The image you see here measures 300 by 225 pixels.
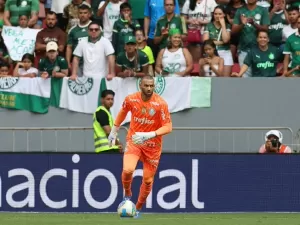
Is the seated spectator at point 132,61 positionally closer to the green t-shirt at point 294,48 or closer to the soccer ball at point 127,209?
the green t-shirt at point 294,48

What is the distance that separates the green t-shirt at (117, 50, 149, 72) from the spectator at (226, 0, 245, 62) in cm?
199

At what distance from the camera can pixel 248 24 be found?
18391mm

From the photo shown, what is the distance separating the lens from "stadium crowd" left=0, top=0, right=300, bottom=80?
17.9m

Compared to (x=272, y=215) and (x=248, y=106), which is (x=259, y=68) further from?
(x=272, y=215)

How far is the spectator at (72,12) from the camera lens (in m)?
19.2

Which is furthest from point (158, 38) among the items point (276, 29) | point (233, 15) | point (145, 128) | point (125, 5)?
point (145, 128)

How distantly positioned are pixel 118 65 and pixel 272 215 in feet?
16.1

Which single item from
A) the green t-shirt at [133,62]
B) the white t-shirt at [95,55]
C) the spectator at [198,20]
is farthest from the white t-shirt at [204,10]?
the white t-shirt at [95,55]

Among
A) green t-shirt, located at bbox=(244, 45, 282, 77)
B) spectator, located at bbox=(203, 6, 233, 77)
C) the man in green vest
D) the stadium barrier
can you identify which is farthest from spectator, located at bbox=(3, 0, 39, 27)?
the stadium barrier

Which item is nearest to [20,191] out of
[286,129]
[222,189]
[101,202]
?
[101,202]

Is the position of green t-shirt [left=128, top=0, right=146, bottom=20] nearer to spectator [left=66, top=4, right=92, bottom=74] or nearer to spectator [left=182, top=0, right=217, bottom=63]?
spectator [left=182, top=0, right=217, bottom=63]

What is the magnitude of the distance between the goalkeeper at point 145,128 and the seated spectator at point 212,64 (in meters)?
4.66

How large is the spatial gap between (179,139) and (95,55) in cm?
256

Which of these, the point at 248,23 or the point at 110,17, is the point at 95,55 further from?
the point at 248,23
